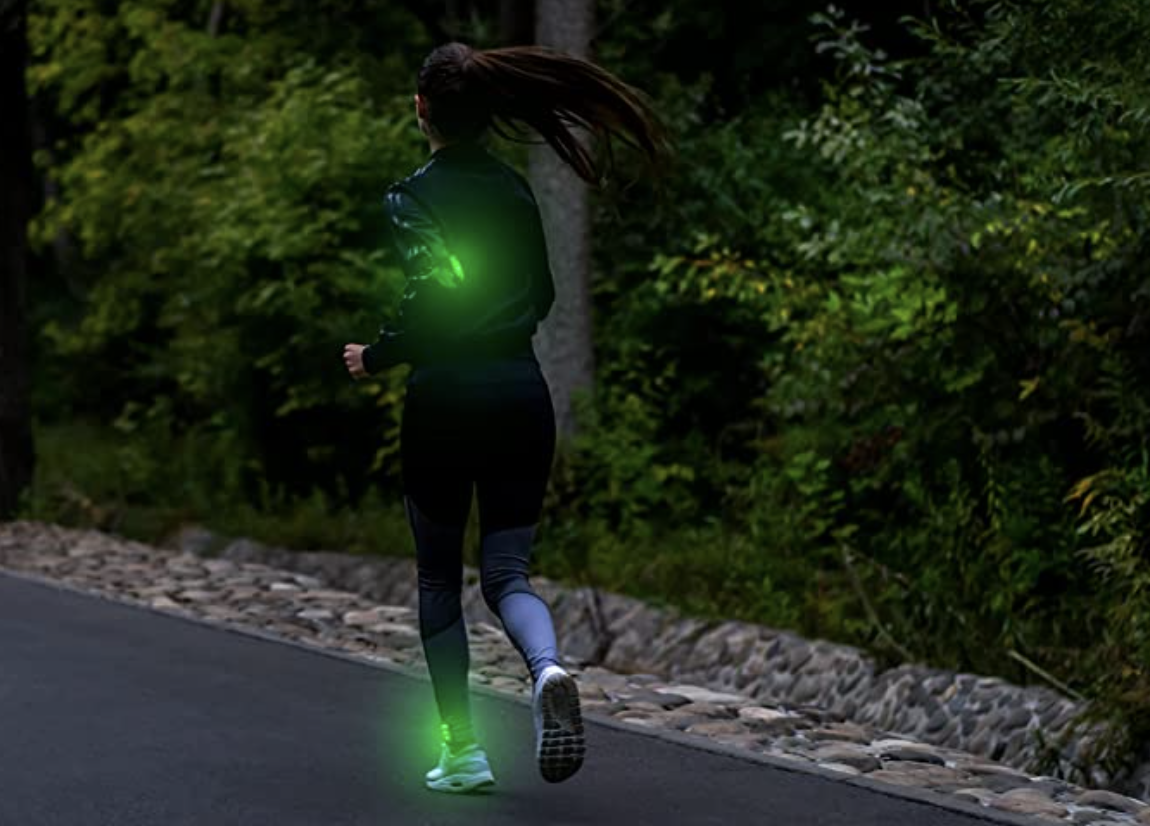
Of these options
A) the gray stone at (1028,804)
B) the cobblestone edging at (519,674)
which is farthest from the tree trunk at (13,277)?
the gray stone at (1028,804)

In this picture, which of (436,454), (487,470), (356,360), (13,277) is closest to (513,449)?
(487,470)

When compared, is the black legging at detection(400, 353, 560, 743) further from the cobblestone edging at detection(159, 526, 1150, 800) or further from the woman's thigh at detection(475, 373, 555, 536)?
the cobblestone edging at detection(159, 526, 1150, 800)

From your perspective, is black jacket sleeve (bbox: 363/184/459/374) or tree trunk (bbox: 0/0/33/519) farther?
tree trunk (bbox: 0/0/33/519)

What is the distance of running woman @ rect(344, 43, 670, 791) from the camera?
20.5 feet

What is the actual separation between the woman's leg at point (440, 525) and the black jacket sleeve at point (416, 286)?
0.45 feet

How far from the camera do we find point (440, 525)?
20.9 ft

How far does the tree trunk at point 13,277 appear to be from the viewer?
18.7m

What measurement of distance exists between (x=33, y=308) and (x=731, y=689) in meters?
22.5

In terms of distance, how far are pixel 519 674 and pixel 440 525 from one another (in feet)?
12.9

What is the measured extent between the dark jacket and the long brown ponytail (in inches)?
4.4

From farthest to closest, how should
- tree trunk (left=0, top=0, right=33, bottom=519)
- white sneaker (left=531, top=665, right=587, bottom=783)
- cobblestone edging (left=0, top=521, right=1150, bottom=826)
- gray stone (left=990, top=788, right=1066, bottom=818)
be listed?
1. tree trunk (left=0, top=0, right=33, bottom=519)
2. cobblestone edging (left=0, top=521, right=1150, bottom=826)
3. gray stone (left=990, top=788, right=1066, bottom=818)
4. white sneaker (left=531, top=665, right=587, bottom=783)

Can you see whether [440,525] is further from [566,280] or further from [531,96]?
[566,280]

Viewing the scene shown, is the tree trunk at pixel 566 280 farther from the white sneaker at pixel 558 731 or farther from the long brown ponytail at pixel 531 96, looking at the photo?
the white sneaker at pixel 558 731

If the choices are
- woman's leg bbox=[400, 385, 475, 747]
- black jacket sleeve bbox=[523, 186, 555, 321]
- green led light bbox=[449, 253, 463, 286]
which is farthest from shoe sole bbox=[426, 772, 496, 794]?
green led light bbox=[449, 253, 463, 286]
